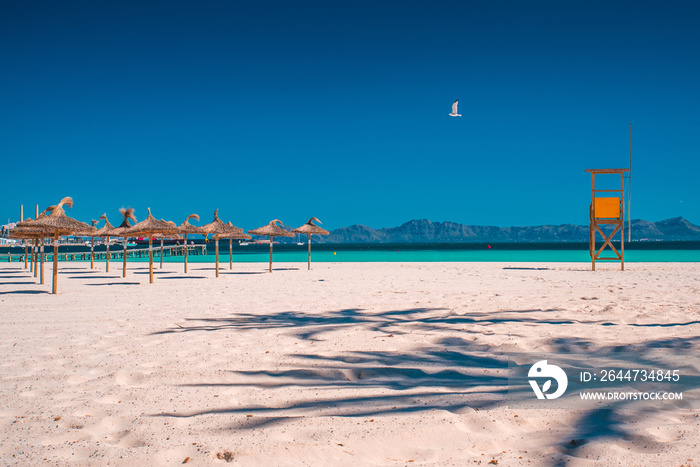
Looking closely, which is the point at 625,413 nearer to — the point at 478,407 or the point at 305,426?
the point at 478,407

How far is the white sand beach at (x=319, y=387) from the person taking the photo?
85.5 inches

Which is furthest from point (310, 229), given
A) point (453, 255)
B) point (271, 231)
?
point (453, 255)

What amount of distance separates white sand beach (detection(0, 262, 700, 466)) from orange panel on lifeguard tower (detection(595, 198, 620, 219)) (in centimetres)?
873

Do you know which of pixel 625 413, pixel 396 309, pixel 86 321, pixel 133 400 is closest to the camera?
pixel 625 413

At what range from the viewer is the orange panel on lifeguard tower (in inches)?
579

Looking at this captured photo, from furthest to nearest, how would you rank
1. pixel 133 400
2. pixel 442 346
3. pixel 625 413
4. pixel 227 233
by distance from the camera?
pixel 227 233, pixel 442 346, pixel 133 400, pixel 625 413

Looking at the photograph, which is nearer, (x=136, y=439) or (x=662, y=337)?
(x=136, y=439)

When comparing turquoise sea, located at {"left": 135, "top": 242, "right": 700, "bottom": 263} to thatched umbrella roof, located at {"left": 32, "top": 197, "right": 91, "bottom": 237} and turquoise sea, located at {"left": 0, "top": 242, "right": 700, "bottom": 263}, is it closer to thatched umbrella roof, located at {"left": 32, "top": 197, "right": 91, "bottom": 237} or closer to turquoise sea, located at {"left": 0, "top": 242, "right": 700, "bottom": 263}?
turquoise sea, located at {"left": 0, "top": 242, "right": 700, "bottom": 263}

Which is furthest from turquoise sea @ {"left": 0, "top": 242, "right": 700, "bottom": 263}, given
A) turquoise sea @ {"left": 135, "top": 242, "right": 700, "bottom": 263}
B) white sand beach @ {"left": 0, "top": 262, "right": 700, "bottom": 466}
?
white sand beach @ {"left": 0, "top": 262, "right": 700, "bottom": 466}

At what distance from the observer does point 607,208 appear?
14750 millimetres

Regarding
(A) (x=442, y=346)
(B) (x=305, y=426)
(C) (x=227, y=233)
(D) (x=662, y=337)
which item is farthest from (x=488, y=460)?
(C) (x=227, y=233)

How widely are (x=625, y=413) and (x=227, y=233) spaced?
16.0 metres

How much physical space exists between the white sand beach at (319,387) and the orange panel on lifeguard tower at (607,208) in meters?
8.73

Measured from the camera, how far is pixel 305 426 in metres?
2.46
